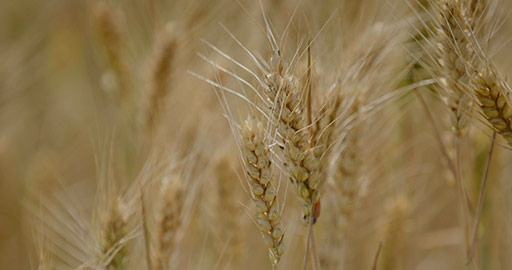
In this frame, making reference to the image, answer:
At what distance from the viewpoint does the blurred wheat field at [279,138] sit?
2.85 ft

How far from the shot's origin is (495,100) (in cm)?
82

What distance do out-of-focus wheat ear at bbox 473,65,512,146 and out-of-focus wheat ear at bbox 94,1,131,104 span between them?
3.48ft

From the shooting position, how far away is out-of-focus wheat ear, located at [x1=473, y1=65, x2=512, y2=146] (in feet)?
2.68

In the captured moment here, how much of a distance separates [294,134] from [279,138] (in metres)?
0.15

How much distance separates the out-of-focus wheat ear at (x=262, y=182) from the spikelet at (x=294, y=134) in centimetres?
4

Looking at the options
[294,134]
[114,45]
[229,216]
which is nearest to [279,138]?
[294,134]

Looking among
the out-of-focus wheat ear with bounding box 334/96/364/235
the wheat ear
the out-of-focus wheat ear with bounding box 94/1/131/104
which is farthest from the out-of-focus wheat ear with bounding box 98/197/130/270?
the out-of-focus wheat ear with bounding box 94/1/131/104

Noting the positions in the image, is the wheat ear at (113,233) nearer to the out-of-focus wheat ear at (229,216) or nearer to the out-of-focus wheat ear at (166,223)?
the out-of-focus wheat ear at (166,223)

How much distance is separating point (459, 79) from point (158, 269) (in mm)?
652

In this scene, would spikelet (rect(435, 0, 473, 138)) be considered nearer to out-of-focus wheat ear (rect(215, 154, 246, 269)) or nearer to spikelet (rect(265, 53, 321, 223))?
spikelet (rect(265, 53, 321, 223))

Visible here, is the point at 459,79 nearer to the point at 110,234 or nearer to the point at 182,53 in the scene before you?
the point at 110,234

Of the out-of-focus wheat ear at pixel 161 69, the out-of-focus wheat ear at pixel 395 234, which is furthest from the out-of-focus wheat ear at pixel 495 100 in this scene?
the out-of-focus wheat ear at pixel 161 69

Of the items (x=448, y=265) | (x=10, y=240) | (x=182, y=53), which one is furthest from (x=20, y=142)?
(x=448, y=265)

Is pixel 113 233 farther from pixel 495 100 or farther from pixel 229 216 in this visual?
pixel 495 100
